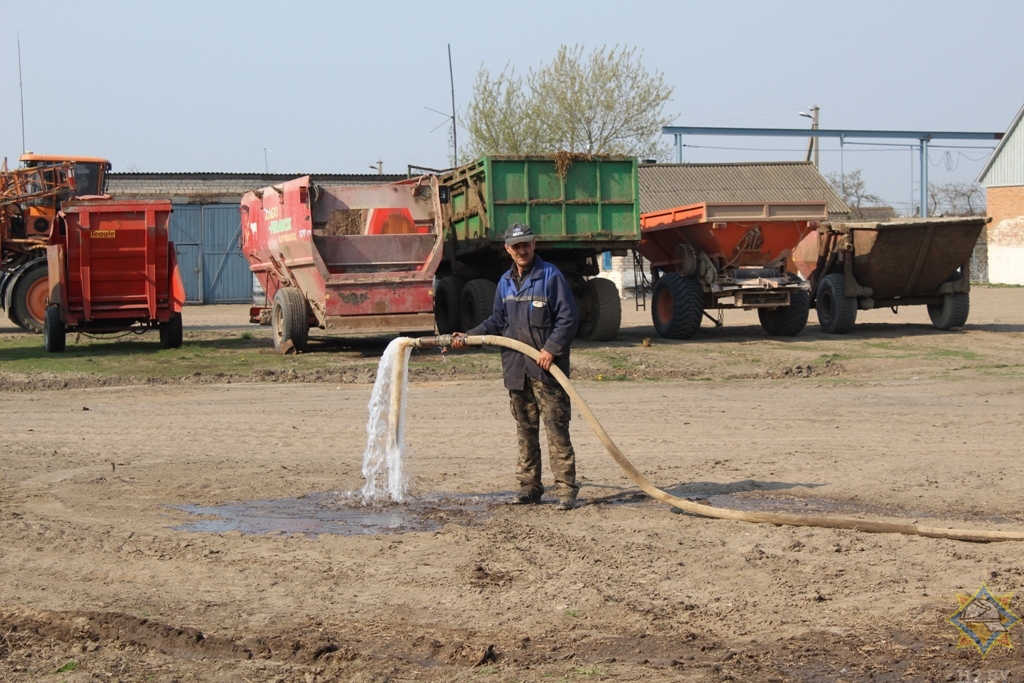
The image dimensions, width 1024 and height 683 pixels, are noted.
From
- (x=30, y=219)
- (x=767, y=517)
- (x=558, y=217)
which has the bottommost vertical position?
(x=767, y=517)

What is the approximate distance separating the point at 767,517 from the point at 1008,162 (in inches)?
1586

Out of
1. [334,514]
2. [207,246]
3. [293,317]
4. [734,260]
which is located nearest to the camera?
[334,514]

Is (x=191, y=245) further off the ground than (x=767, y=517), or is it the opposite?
(x=191, y=245)

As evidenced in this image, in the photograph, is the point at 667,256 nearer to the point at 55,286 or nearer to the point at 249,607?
the point at 55,286

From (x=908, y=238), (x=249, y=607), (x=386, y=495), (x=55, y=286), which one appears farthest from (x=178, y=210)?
(x=249, y=607)

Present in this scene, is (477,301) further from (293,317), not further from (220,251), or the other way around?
(220,251)

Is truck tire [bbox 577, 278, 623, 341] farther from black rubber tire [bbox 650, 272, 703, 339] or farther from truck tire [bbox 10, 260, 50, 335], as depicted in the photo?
truck tire [bbox 10, 260, 50, 335]

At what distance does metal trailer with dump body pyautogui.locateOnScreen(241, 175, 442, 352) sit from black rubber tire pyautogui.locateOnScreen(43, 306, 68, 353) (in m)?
3.32

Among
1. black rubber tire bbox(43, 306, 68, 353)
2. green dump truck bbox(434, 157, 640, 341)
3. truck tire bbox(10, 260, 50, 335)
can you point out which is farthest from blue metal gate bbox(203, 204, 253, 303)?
black rubber tire bbox(43, 306, 68, 353)

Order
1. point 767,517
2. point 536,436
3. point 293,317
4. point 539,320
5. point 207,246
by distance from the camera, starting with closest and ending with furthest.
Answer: point 767,517 < point 539,320 < point 536,436 < point 293,317 < point 207,246

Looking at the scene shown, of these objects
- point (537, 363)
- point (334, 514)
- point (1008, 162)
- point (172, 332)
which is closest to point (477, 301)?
point (172, 332)

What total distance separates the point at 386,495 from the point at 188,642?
9.75 ft

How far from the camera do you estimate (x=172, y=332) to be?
18.8 metres

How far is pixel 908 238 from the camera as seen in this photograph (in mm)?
19688
